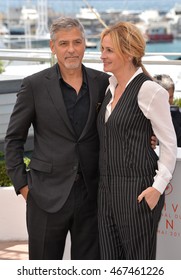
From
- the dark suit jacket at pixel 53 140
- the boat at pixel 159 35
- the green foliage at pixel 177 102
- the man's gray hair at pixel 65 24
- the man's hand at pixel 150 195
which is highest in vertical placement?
the man's gray hair at pixel 65 24

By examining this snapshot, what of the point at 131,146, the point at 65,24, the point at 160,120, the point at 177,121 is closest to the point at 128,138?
the point at 131,146

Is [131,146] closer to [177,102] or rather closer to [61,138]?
[61,138]

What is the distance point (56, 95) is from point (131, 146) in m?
0.38

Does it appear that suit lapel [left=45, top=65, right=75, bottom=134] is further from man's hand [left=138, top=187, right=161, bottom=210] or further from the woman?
man's hand [left=138, top=187, right=161, bottom=210]

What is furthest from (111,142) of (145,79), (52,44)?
(52,44)

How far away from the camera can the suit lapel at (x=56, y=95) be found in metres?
2.69

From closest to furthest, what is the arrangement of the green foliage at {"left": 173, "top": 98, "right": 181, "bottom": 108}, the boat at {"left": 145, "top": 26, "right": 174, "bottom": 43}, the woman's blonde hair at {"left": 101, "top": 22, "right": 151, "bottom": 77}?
the woman's blonde hair at {"left": 101, "top": 22, "right": 151, "bottom": 77} → the green foliage at {"left": 173, "top": 98, "right": 181, "bottom": 108} → the boat at {"left": 145, "top": 26, "right": 174, "bottom": 43}

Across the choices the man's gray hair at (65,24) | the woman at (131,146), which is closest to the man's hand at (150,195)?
the woman at (131,146)

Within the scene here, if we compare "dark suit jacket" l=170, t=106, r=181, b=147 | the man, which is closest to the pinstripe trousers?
the man

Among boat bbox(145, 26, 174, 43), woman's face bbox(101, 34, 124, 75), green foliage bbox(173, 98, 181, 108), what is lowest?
boat bbox(145, 26, 174, 43)

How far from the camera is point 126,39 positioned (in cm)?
256

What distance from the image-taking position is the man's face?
105 inches

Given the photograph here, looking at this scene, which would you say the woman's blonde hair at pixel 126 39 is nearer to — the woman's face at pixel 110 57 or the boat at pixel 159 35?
the woman's face at pixel 110 57

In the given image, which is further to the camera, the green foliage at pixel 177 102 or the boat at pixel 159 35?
the boat at pixel 159 35
